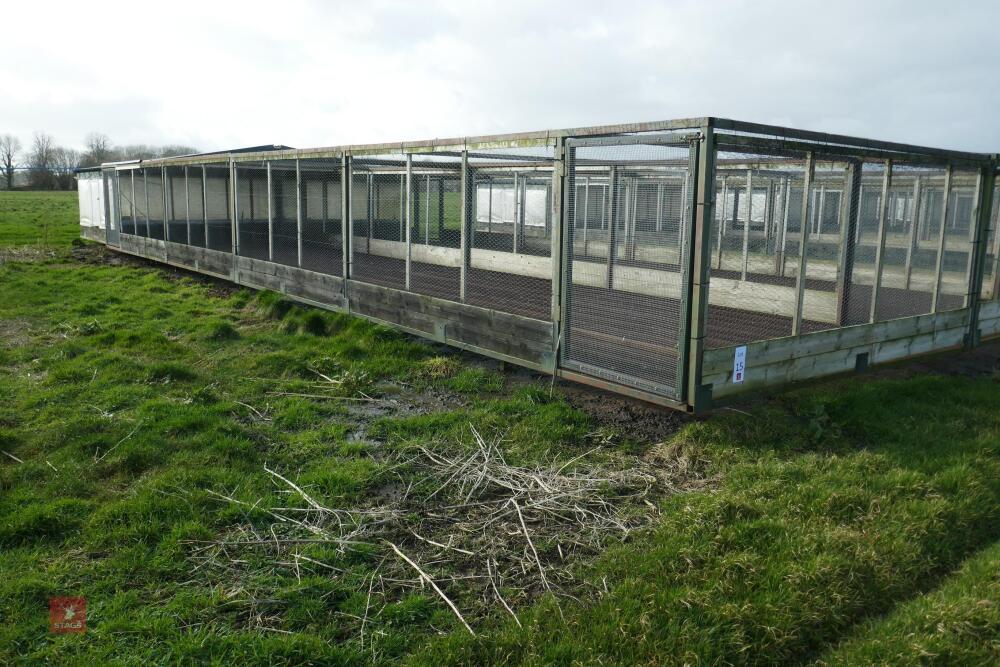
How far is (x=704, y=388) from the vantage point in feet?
19.6

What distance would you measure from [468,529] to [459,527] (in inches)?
2.3

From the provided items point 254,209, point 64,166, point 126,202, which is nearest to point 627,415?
point 254,209

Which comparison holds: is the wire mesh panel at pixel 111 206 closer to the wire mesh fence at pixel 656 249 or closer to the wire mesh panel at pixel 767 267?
the wire mesh fence at pixel 656 249

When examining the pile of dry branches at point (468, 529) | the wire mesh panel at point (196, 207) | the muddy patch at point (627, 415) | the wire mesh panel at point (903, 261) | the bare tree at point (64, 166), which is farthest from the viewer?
the bare tree at point (64, 166)

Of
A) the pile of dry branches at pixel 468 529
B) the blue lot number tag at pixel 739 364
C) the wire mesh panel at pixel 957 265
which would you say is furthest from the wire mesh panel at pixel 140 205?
the wire mesh panel at pixel 957 265

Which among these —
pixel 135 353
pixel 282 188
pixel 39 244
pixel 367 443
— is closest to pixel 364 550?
pixel 367 443

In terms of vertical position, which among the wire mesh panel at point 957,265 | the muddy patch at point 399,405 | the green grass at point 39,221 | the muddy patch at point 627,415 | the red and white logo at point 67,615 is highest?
the wire mesh panel at point 957,265

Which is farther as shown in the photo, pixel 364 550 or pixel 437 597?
pixel 364 550

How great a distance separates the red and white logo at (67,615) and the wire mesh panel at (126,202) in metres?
16.9

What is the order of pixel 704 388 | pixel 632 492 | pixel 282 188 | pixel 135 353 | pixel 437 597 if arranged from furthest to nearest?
1. pixel 282 188
2. pixel 135 353
3. pixel 704 388
4. pixel 632 492
5. pixel 437 597

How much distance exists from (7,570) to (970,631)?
467cm

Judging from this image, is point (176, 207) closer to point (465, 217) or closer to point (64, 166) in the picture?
point (465, 217)

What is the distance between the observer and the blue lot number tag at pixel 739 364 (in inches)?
241

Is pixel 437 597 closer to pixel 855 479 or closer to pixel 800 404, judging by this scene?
pixel 855 479
